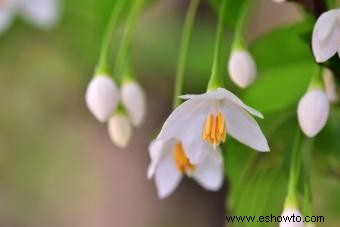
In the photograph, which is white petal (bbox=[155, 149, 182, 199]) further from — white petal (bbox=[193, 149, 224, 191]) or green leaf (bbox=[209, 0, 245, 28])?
green leaf (bbox=[209, 0, 245, 28])

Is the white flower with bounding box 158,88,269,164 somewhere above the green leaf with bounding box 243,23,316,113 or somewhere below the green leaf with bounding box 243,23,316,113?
below

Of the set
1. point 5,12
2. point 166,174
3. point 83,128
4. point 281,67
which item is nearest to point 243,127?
point 166,174

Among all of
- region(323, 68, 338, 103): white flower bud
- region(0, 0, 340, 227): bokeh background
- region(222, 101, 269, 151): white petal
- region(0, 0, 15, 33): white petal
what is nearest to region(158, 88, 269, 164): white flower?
region(222, 101, 269, 151): white petal

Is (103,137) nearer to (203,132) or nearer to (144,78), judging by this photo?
(144,78)

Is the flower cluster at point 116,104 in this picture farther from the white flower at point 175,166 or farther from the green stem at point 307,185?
the green stem at point 307,185

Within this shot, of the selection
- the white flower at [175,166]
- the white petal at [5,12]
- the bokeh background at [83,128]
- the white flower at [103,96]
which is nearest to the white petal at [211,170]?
the white flower at [175,166]
